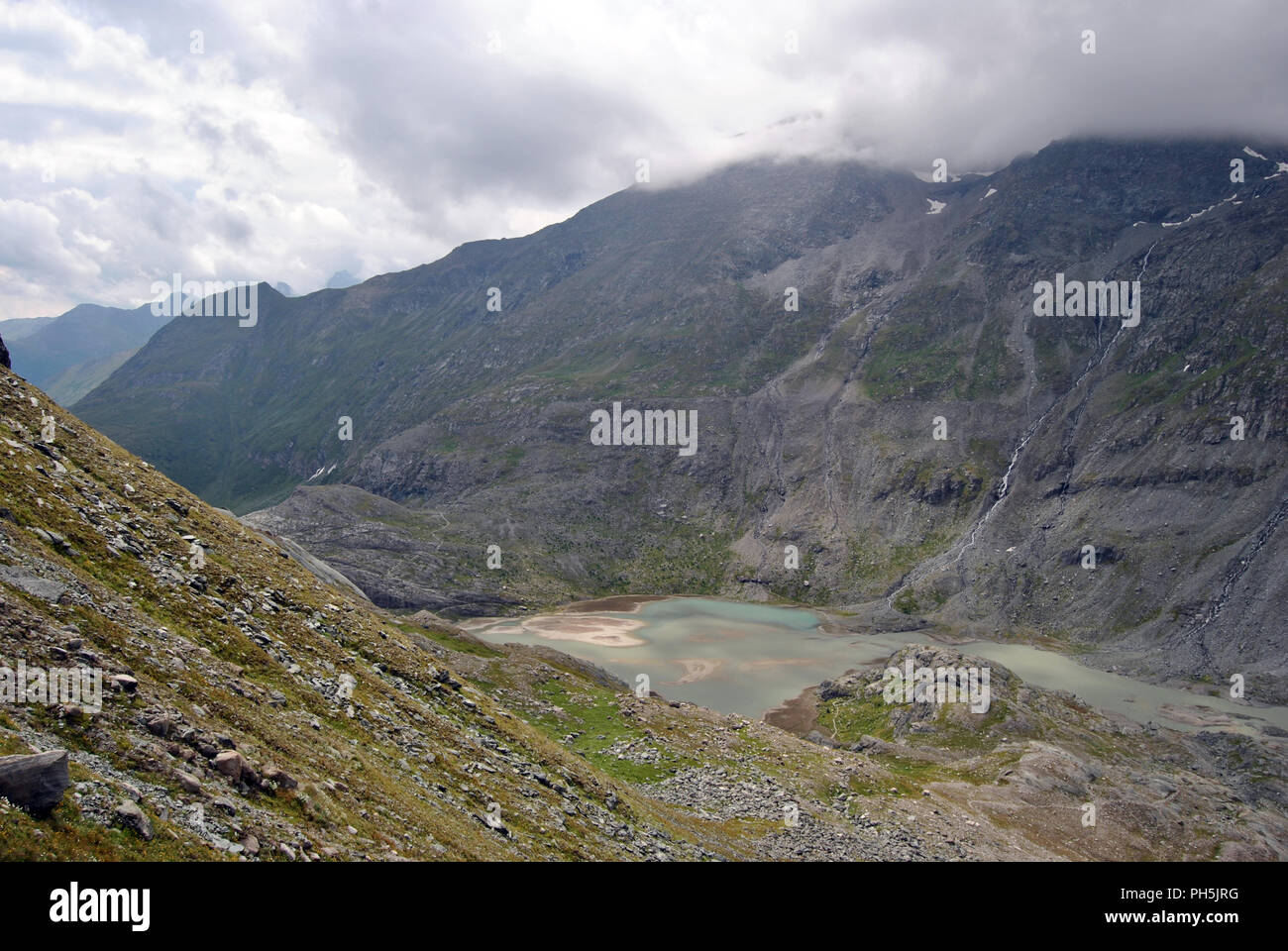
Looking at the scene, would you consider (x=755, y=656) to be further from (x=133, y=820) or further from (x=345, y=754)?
(x=133, y=820)

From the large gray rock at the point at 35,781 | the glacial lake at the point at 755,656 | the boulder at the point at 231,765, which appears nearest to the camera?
the large gray rock at the point at 35,781

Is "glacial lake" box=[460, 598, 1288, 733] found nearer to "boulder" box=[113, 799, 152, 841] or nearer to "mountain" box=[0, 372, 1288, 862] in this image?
"mountain" box=[0, 372, 1288, 862]

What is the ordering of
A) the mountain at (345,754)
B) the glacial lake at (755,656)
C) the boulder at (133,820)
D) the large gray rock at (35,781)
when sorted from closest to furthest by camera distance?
the large gray rock at (35,781) → the boulder at (133,820) → the mountain at (345,754) → the glacial lake at (755,656)

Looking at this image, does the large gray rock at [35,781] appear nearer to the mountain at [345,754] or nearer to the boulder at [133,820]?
the mountain at [345,754]

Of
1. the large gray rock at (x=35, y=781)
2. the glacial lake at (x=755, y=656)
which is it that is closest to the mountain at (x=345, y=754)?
the large gray rock at (x=35, y=781)

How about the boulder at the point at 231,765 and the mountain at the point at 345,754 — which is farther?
the boulder at the point at 231,765

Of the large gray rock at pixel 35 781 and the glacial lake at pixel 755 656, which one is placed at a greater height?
the large gray rock at pixel 35 781

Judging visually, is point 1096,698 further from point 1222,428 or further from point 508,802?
point 508,802
